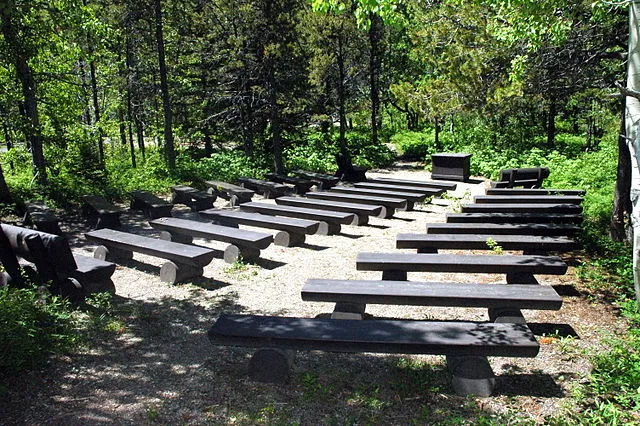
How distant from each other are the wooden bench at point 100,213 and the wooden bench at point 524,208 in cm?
794

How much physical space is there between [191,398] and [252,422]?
0.70 metres

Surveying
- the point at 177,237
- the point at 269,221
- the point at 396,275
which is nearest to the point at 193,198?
the point at 177,237

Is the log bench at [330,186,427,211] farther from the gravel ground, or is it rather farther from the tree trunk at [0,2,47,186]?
the tree trunk at [0,2,47,186]

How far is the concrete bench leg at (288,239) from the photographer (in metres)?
9.51

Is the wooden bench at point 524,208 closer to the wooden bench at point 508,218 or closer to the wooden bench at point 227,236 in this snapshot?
the wooden bench at point 508,218

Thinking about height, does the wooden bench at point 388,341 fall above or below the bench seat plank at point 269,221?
below

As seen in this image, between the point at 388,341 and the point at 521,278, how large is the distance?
295 centimetres

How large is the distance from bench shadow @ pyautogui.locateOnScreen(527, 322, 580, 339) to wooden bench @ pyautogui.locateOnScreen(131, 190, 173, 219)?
8.95m

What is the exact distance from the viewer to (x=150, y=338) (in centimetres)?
548

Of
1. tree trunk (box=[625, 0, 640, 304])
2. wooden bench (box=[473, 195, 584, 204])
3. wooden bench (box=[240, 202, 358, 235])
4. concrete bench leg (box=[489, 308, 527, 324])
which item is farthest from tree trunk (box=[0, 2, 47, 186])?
wooden bench (box=[473, 195, 584, 204])

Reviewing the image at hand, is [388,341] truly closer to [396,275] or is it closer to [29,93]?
[396,275]

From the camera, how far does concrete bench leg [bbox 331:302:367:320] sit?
536cm

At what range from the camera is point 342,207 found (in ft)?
37.2

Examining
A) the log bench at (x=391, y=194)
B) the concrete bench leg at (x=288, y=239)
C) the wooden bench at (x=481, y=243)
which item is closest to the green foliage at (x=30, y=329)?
the concrete bench leg at (x=288, y=239)
